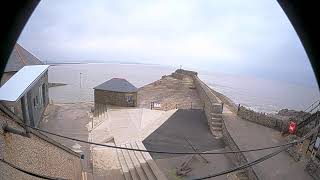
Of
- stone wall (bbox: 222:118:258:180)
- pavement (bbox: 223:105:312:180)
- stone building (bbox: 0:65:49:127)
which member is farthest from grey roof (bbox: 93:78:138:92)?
stone wall (bbox: 222:118:258:180)

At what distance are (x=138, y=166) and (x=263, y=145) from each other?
5406mm

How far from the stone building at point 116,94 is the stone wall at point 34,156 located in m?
12.3

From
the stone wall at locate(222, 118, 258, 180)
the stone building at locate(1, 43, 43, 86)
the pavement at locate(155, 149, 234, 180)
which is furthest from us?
the stone building at locate(1, 43, 43, 86)

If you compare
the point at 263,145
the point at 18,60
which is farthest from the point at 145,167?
the point at 18,60

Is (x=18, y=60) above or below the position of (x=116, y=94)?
above

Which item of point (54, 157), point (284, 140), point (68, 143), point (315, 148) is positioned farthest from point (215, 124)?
point (54, 157)

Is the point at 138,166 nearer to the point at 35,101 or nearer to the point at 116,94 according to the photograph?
the point at 35,101

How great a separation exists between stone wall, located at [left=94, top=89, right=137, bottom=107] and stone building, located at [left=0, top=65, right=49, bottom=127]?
14.3ft

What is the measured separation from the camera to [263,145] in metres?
11.4

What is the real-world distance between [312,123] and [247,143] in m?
3.31

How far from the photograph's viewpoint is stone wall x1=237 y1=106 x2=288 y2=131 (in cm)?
1323

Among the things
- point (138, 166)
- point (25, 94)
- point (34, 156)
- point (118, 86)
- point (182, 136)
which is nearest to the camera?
point (34, 156)

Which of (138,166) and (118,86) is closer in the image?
(138,166)

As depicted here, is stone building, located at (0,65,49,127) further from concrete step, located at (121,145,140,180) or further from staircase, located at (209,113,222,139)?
staircase, located at (209,113,222,139)
